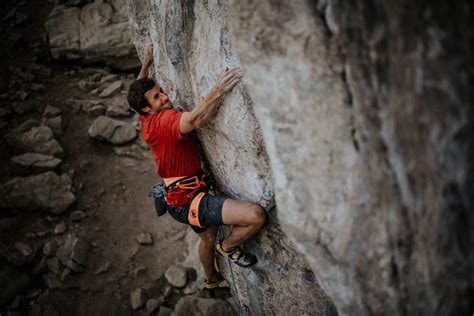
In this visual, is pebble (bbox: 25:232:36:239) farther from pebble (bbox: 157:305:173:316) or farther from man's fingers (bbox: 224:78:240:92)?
man's fingers (bbox: 224:78:240:92)

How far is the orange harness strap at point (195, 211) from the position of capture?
4.50 metres

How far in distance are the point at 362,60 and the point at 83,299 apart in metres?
6.62

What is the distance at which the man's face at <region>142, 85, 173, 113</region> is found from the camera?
4652mm

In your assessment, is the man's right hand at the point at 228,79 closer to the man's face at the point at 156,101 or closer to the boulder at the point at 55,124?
the man's face at the point at 156,101

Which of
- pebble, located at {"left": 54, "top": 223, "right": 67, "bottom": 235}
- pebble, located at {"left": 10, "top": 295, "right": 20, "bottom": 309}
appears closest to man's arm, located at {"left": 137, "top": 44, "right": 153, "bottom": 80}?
pebble, located at {"left": 54, "top": 223, "right": 67, "bottom": 235}

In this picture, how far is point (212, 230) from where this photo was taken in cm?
536

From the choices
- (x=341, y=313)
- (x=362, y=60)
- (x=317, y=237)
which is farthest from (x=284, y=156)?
(x=341, y=313)

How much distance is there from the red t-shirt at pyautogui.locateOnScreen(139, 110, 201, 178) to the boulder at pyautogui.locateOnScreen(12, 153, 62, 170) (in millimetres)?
4010

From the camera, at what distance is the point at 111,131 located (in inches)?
323

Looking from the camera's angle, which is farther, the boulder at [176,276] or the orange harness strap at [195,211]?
the boulder at [176,276]

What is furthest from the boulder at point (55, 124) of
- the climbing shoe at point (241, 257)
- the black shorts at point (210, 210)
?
the climbing shoe at point (241, 257)

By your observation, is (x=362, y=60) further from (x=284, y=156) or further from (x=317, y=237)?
(x=317, y=237)

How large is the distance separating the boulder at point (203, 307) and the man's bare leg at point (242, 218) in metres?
2.06

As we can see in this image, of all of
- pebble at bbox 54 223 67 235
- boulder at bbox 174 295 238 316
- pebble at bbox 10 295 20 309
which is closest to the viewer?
boulder at bbox 174 295 238 316
